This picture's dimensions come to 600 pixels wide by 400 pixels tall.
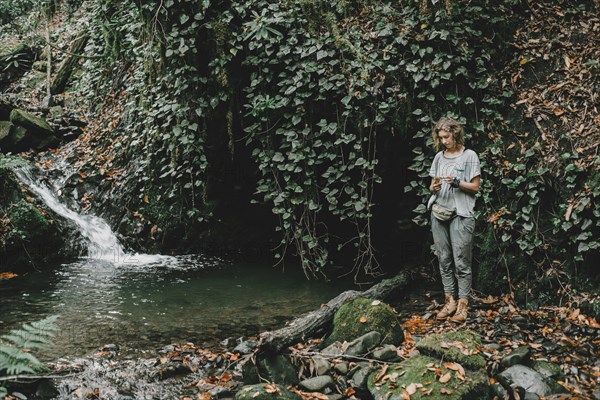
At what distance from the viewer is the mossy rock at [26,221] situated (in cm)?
821

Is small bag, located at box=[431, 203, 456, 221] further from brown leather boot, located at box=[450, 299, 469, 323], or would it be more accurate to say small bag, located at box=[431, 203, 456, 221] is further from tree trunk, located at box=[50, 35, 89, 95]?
tree trunk, located at box=[50, 35, 89, 95]

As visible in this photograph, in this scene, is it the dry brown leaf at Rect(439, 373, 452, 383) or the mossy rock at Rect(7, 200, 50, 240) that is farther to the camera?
the mossy rock at Rect(7, 200, 50, 240)

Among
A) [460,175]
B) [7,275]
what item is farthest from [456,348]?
[7,275]

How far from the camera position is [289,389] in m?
4.12

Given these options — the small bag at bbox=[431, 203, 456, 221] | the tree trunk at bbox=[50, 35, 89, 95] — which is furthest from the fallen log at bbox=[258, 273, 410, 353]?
the tree trunk at bbox=[50, 35, 89, 95]

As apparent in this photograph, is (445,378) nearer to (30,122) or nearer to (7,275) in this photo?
(7,275)

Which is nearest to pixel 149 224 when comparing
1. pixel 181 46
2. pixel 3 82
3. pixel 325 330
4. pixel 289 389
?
pixel 181 46

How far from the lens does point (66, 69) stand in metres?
14.8

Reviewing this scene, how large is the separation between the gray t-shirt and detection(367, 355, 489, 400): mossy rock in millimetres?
1885

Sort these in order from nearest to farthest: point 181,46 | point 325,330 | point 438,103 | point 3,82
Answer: point 325,330 < point 438,103 < point 181,46 < point 3,82

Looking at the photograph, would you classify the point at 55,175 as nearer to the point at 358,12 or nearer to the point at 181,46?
the point at 181,46

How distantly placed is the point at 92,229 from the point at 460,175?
25.0 feet

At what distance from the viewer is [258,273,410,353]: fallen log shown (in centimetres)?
431

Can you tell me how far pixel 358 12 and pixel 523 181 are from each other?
3.59 m
